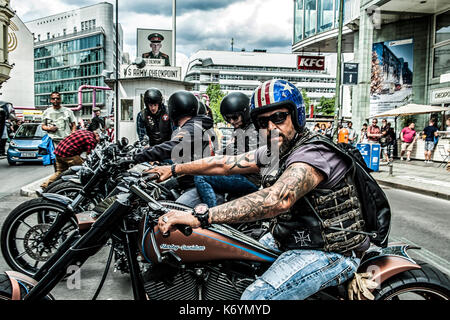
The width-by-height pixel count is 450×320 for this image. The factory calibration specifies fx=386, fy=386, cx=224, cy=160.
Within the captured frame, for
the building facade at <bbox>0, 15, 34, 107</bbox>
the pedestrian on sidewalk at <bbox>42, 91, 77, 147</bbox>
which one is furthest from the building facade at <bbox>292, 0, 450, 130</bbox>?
the building facade at <bbox>0, 15, 34, 107</bbox>

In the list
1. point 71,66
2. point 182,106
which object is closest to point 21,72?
point 71,66

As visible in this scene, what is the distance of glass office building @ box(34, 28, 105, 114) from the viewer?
8806 centimetres

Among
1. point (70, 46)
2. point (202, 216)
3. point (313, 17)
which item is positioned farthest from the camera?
point (70, 46)

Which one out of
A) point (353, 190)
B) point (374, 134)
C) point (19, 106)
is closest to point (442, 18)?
point (374, 134)

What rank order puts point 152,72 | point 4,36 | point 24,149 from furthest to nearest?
point 4,36
point 152,72
point 24,149

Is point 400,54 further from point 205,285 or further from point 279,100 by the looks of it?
point 205,285

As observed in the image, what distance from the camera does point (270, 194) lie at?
1.89 m

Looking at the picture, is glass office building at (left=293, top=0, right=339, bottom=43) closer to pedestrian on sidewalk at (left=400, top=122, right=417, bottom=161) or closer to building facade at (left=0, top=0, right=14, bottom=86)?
pedestrian on sidewalk at (left=400, top=122, right=417, bottom=161)

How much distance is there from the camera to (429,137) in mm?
16094

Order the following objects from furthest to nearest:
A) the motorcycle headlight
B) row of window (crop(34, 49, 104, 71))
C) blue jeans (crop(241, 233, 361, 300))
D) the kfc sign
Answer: row of window (crop(34, 49, 104, 71)) < the kfc sign < the motorcycle headlight < blue jeans (crop(241, 233, 361, 300))

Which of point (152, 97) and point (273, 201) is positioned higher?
point (152, 97)

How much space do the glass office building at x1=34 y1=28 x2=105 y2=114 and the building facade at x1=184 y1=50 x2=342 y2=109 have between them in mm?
32001

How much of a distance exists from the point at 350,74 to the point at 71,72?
296 feet

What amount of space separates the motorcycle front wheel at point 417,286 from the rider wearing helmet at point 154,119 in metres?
4.27
